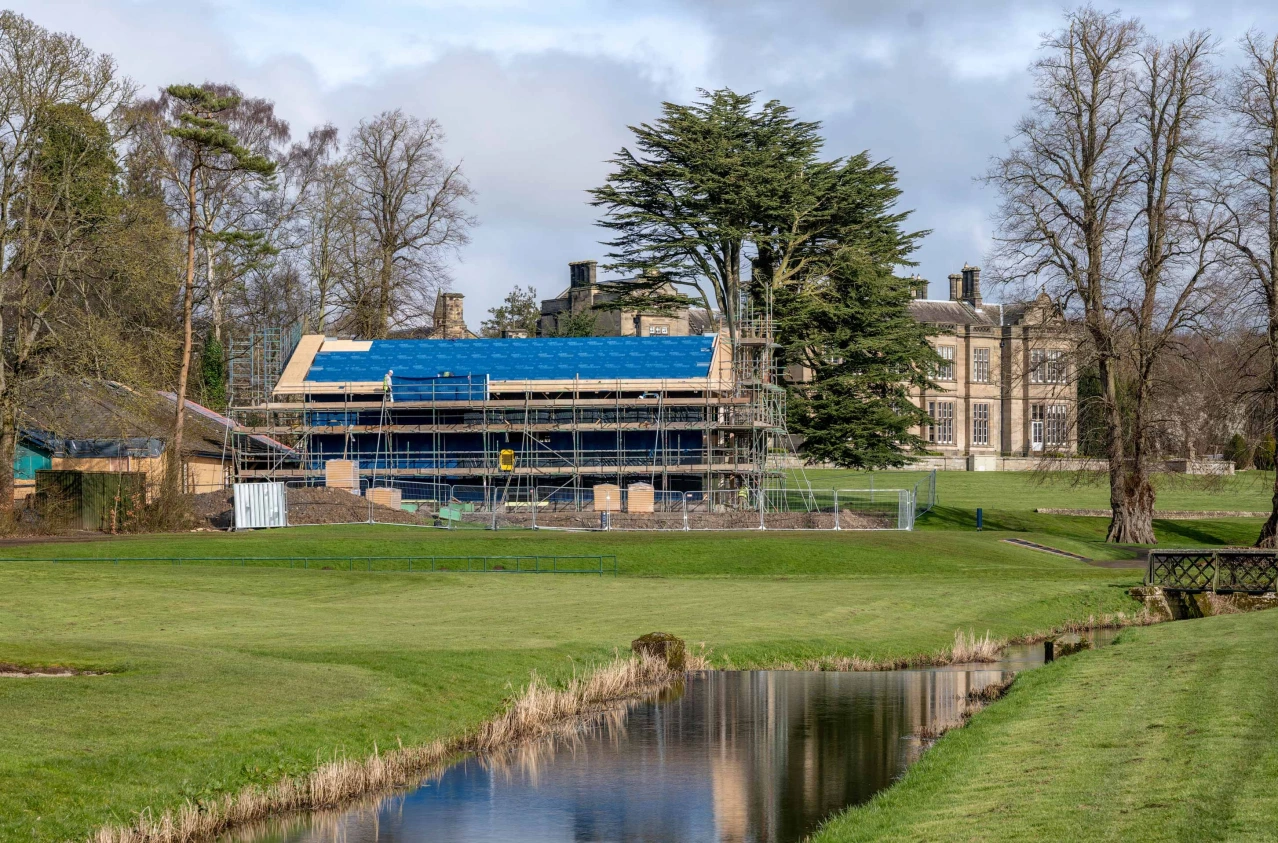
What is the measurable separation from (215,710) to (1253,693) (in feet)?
44.5

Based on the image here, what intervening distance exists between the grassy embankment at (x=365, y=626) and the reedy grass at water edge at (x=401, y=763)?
24 cm

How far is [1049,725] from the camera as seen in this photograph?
1906 centimetres

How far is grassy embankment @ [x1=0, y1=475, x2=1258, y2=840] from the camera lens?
1722 centimetres

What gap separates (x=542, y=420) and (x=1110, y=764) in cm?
5098

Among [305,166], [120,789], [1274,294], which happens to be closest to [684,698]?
[120,789]

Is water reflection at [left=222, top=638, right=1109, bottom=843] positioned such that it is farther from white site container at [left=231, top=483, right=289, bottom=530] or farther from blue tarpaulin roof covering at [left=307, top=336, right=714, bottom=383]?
blue tarpaulin roof covering at [left=307, top=336, right=714, bottom=383]

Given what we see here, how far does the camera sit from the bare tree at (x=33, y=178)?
4909 centimetres

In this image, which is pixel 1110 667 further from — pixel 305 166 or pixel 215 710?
pixel 305 166

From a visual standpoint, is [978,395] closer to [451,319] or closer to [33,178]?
[451,319]

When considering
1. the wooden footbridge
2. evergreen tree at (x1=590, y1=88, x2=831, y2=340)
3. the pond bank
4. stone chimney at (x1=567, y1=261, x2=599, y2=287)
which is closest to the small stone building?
stone chimney at (x1=567, y1=261, x2=599, y2=287)

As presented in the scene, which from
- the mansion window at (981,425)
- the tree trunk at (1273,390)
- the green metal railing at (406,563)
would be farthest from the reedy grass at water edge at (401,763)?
the mansion window at (981,425)

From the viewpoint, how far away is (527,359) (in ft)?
225

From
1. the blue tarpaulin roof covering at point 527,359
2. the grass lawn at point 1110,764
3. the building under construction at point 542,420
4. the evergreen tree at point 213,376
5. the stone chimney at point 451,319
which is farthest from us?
the stone chimney at point 451,319

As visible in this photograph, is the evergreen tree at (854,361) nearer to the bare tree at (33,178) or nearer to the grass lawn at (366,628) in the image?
the grass lawn at (366,628)
